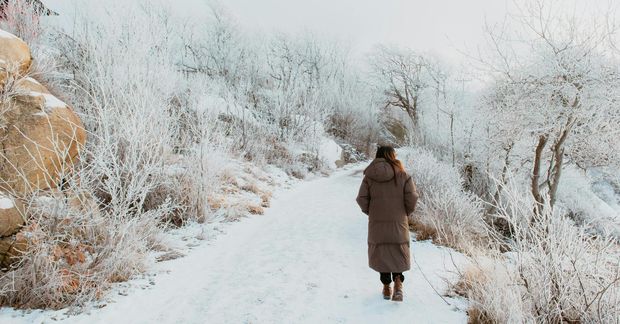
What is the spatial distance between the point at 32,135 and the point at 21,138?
0.11m

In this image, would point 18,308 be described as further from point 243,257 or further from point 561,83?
point 561,83

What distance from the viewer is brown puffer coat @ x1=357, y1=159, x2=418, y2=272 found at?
3.68 m

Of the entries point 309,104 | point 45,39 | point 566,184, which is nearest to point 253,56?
point 309,104

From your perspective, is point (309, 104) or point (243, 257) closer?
point (243, 257)

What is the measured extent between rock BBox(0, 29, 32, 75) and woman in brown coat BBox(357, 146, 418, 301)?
4306mm

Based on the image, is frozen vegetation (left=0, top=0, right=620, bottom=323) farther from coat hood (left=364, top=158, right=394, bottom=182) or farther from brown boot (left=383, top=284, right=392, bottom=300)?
coat hood (left=364, top=158, right=394, bottom=182)

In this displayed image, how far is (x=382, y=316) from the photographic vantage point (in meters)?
3.42

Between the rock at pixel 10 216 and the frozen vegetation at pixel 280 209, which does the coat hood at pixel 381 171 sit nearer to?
the frozen vegetation at pixel 280 209

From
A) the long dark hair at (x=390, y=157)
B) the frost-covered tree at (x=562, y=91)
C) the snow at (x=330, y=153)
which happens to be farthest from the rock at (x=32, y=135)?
the snow at (x=330, y=153)

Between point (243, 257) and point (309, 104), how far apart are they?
14402 millimetres

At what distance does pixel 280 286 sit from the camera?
4.14 metres

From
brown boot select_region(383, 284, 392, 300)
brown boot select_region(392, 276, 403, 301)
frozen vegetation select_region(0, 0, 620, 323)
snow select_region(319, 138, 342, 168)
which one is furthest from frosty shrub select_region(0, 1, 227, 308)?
snow select_region(319, 138, 342, 168)

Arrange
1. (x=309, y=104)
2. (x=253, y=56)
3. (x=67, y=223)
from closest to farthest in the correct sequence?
(x=67, y=223)
(x=309, y=104)
(x=253, y=56)

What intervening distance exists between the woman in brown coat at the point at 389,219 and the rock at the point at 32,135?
3366 mm
